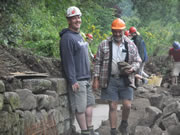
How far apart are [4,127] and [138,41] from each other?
24.0ft

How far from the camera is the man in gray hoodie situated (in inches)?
226

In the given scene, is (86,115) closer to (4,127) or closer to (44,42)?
(4,127)

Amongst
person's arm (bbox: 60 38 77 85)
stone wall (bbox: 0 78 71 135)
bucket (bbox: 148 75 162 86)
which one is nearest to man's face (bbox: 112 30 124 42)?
person's arm (bbox: 60 38 77 85)

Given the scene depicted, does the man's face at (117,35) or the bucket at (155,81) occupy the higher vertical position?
the man's face at (117,35)

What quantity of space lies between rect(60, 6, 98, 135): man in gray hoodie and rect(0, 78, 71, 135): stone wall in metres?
0.27

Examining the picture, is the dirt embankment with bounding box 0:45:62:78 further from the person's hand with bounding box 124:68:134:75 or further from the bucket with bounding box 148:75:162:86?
the bucket with bounding box 148:75:162:86

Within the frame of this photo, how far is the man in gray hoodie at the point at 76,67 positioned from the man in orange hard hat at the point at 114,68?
36 centimetres

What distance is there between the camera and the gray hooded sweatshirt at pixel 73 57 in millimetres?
5727

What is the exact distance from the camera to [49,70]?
7.00 meters

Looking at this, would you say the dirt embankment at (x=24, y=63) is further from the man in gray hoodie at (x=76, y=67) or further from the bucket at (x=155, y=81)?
the bucket at (x=155, y=81)

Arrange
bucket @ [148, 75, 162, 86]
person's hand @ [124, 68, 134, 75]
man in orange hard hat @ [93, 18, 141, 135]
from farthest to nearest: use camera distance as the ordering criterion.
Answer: bucket @ [148, 75, 162, 86], man in orange hard hat @ [93, 18, 141, 135], person's hand @ [124, 68, 134, 75]

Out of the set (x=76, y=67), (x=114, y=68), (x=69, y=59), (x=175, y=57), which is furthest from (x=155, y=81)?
(x=69, y=59)

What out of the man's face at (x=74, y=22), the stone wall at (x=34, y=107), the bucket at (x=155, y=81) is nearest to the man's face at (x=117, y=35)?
the man's face at (x=74, y=22)

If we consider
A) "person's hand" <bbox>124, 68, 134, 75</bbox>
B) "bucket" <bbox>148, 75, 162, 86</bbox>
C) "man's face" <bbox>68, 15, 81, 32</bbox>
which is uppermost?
"man's face" <bbox>68, 15, 81, 32</bbox>
